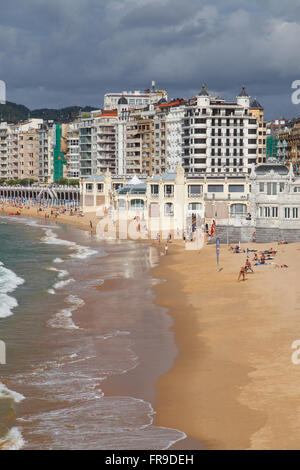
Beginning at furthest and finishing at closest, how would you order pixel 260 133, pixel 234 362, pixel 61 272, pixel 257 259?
1. pixel 260 133
2. pixel 61 272
3. pixel 257 259
4. pixel 234 362

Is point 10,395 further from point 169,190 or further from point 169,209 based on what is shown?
point 169,190

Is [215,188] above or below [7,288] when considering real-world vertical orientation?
above

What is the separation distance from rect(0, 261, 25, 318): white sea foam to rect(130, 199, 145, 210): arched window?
149 feet

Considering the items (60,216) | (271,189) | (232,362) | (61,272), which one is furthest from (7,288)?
(60,216)

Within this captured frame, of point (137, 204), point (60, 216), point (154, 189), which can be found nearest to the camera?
point (154, 189)

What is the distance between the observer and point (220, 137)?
133 m

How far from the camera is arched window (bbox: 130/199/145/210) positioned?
110100 millimetres

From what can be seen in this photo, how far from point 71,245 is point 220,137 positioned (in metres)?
56.3

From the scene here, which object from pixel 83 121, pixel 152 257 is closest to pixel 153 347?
pixel 152 257

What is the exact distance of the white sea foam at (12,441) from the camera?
20.8m

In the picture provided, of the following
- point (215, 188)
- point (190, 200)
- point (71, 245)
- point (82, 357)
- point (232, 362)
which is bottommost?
point (82, 357)

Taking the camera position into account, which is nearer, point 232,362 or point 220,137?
point 232,362

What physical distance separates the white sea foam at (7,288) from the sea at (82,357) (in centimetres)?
7
